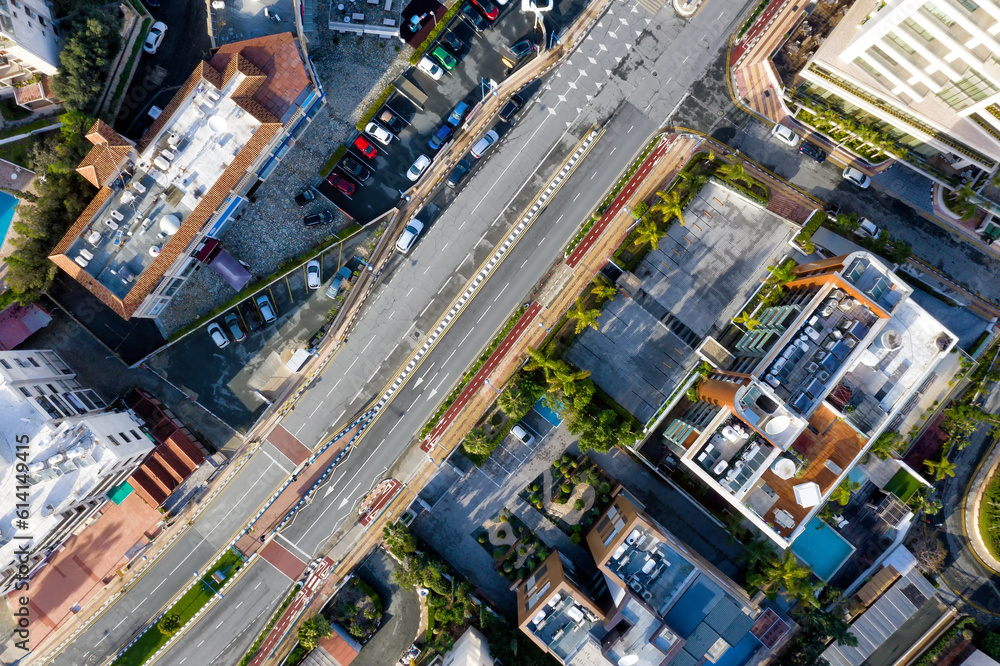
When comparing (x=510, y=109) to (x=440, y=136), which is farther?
(x=510, y=109)

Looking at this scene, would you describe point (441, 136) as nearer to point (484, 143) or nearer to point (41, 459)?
point (484, 143)

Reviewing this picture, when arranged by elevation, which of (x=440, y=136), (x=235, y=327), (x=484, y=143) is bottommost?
(x=235, y=327)

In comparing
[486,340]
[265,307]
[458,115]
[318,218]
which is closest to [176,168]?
[318,218]

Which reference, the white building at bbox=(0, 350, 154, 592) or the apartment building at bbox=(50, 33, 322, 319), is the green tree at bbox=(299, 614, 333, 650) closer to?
the white building at bbox=(0, 350, 154, 592)

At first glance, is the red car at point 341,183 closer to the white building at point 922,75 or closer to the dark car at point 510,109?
the dark car at point 510,109

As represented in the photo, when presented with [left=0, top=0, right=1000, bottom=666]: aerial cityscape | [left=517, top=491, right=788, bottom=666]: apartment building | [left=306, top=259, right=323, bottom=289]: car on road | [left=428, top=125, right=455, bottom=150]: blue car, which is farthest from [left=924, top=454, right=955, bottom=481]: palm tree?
[left=306, top=259, right=323, bottom=289]: car on road

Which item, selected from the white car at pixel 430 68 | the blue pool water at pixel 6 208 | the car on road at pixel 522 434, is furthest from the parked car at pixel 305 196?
the car on road at pixel 522 434
